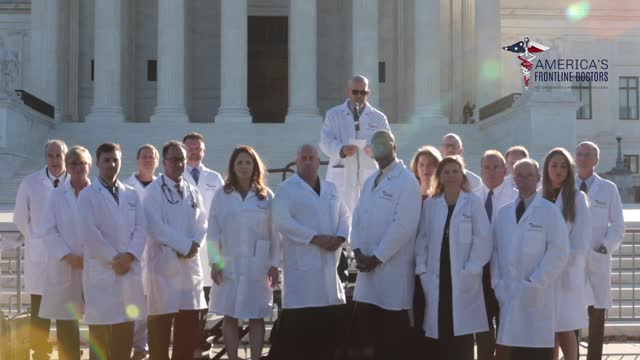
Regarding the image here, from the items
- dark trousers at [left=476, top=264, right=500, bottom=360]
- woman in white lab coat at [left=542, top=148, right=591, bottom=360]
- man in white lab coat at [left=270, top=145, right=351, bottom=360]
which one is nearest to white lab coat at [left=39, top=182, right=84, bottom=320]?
man in white lab coat at [left=270, top=145, right=351, bottom=360]

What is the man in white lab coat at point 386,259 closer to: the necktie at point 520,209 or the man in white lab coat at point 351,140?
the necktie at point 520,209

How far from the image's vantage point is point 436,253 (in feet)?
28.1

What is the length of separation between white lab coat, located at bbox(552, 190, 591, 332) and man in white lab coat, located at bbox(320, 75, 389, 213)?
11.6ft

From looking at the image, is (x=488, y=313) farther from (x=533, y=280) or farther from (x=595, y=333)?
(x=595, y=333)

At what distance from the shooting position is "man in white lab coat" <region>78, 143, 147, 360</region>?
8.92m

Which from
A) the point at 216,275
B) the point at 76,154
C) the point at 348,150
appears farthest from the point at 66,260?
the point at 348,150

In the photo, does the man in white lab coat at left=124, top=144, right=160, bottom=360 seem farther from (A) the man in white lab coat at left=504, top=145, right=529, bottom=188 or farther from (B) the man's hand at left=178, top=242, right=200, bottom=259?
(A) the man in white lab coat at left=504, top=145, right=529, bottom=188

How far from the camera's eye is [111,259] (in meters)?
8.96

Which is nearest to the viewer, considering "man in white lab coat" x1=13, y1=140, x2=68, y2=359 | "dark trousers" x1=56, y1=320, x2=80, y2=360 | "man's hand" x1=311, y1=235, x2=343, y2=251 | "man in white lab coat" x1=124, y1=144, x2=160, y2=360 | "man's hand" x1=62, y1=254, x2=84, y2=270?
"man's hand" x1=311, y1=235, x2=343, y2=251

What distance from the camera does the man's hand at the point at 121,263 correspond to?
29.4 ft

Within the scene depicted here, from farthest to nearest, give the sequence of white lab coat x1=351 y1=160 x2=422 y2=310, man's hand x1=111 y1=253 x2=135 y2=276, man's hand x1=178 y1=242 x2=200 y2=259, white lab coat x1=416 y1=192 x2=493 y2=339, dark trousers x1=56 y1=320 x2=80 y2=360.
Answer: man's hand x1=178 y1=242 x2=200 y2=259 < dark trousers x1=56 y1=320 x2=80 y2=360 < man's hand x1=111 y1=253 x2=135 y2=276 < white lab coat x1=351 y1=160 x2=422 y2=310 < white lab coat x1=416 y1=192 x2=493 y2=339

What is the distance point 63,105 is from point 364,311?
3114 cm

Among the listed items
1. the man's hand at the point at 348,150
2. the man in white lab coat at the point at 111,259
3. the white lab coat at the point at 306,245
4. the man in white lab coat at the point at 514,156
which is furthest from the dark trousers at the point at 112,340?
the man in white lab coat at the point at 514,156

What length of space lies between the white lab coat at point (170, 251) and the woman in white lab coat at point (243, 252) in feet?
0.93
